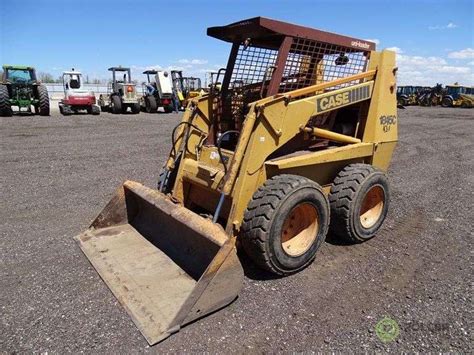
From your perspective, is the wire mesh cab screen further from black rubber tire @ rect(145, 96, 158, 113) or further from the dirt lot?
black rubber tire @ rect(145, 96, 158, 113)

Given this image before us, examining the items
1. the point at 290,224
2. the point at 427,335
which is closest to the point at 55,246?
the point at 290,224

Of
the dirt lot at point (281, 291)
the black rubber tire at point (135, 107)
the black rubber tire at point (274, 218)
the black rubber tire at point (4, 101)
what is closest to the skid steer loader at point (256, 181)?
the black rubber tire at point (274, 218)

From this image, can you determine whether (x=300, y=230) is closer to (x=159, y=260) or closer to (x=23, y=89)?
(x=159, y=260)

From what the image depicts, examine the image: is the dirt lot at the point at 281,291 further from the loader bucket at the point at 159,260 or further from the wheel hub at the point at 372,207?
the wheel hub at the point at 372,207

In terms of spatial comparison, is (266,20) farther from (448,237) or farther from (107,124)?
(107,124)

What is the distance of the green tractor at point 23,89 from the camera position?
1788cm

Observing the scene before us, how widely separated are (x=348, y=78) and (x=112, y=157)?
626cm

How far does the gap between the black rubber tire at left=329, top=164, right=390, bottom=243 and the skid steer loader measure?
1cm

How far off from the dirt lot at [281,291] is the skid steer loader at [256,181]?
17cm

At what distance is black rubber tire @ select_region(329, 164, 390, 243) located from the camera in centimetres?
402

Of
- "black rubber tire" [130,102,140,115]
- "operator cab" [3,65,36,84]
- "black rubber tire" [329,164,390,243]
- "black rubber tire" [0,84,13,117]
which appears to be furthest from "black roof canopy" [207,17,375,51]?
"black rubber tire" [130,102,140,115]

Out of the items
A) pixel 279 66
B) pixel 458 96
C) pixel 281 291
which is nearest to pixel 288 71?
pixel 279 66

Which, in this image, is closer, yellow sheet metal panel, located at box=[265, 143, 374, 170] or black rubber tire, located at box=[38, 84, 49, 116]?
yellow sheet metal panel, located at box=[265, 143, 374, 170]

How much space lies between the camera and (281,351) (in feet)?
8.70
